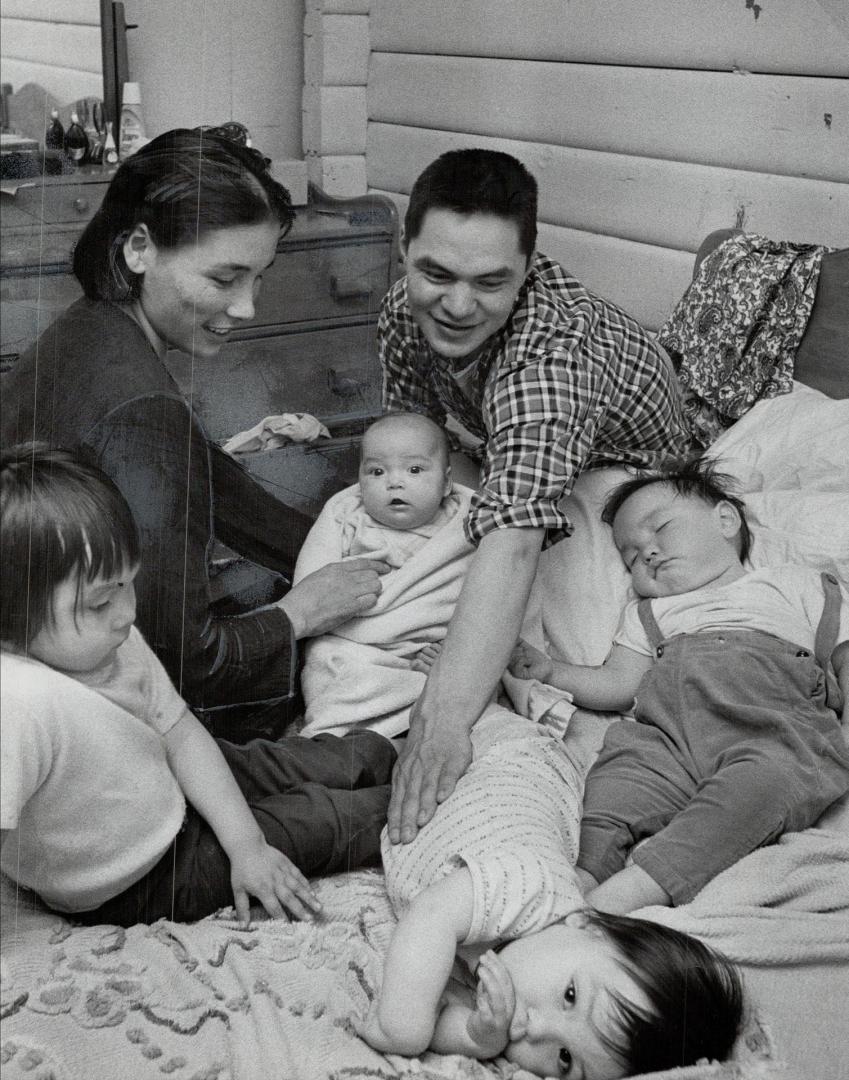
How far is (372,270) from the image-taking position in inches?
35.8

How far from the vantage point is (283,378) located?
0.84 meters

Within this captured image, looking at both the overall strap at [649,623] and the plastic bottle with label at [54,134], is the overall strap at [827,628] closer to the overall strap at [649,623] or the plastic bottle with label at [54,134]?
the overall strap at [649,623]

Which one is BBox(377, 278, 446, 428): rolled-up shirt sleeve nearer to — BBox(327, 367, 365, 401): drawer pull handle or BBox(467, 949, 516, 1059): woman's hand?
BBox(327, 367, 365, 401): drawer pull handle

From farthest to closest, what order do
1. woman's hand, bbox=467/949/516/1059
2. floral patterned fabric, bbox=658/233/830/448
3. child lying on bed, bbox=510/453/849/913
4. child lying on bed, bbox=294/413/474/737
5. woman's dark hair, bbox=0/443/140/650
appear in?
1. floral patterned fabric, bbox=658/233/830/448
2. child lying on bed, bbox=510/453/849/913
3. child lying on bed, bbox=294/413/474/737
4. woman's hand, bbox=467/949/516/1059
5. woman's dark hair, bbox=0/443/140/650

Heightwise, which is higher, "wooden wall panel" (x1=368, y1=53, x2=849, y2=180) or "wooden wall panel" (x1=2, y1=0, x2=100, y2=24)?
"wooden wall panel" (x1=2, y1=0, x2=100, y2=24)

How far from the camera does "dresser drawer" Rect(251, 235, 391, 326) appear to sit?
0.81m

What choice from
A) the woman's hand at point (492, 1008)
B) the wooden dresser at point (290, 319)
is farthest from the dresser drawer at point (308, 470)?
the woman's hand at point (492, 1008)

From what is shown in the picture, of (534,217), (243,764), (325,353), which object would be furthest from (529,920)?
(534,217)

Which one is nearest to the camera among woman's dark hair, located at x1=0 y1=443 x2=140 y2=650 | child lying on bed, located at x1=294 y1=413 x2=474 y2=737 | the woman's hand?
woman's dark hair, located at x1=0 y1=443 x2=140 y2=650

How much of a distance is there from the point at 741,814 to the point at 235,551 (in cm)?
50

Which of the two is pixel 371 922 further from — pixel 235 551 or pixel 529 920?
pixel 235 551

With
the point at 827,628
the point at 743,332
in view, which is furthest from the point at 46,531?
the point at 743,332

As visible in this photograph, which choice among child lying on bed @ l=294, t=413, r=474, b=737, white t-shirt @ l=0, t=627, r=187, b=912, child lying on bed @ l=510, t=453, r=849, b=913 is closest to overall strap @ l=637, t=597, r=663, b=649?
child lying on bed @ l=510, t=453, r=849, b=913

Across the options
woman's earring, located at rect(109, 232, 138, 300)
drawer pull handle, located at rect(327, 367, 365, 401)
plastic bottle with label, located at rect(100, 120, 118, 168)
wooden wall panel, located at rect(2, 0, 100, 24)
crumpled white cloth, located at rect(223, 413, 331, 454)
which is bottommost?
crumpled white cloth, located at rect(223, 413, 331, 454)
